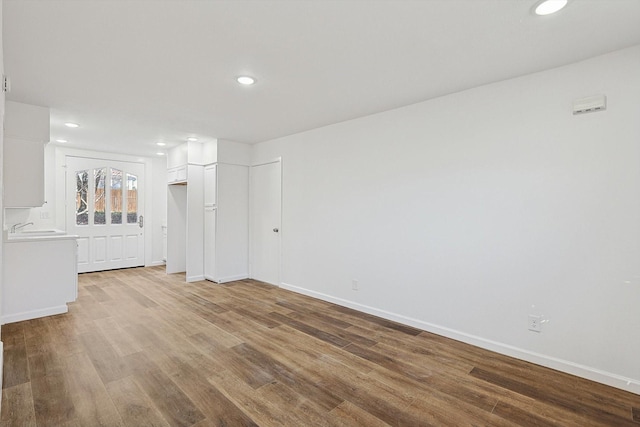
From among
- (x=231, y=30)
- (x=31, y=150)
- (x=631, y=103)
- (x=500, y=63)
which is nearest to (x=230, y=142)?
(x=31, y=150)

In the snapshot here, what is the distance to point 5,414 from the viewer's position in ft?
6.58

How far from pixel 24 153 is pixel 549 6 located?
5.03 metres

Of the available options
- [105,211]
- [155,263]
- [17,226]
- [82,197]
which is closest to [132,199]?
[105,211]

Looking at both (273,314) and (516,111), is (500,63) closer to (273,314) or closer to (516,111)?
(516,111)

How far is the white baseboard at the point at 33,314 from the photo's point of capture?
3.55 meters

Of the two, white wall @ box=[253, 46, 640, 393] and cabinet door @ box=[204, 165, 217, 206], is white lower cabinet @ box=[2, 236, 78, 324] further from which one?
white wall @ box=[253, 46, 640, 393]

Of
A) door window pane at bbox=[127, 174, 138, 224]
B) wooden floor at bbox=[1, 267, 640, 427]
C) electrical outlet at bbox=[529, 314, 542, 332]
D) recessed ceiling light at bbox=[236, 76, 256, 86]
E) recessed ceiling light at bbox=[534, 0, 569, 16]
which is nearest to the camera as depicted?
recessed ceiling light at bbox=[534, 0, 569, 16]

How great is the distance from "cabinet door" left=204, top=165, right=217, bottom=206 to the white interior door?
66cm

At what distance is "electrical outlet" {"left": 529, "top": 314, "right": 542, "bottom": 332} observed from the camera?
2695mm

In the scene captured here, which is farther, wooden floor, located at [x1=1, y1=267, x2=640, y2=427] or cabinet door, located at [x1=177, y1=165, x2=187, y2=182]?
cabinet door, located at [x1=177, y1=165, x2=187, y2=182]

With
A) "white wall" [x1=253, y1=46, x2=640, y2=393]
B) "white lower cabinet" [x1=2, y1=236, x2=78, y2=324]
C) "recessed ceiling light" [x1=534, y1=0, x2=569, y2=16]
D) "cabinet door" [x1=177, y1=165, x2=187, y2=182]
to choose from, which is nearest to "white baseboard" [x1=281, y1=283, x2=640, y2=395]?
"white wall" [x1=253, y1=46, x2=640, y2=393]

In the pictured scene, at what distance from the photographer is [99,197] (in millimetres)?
6355

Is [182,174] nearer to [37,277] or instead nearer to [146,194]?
[146,194]

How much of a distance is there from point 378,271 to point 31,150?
4248 mm
